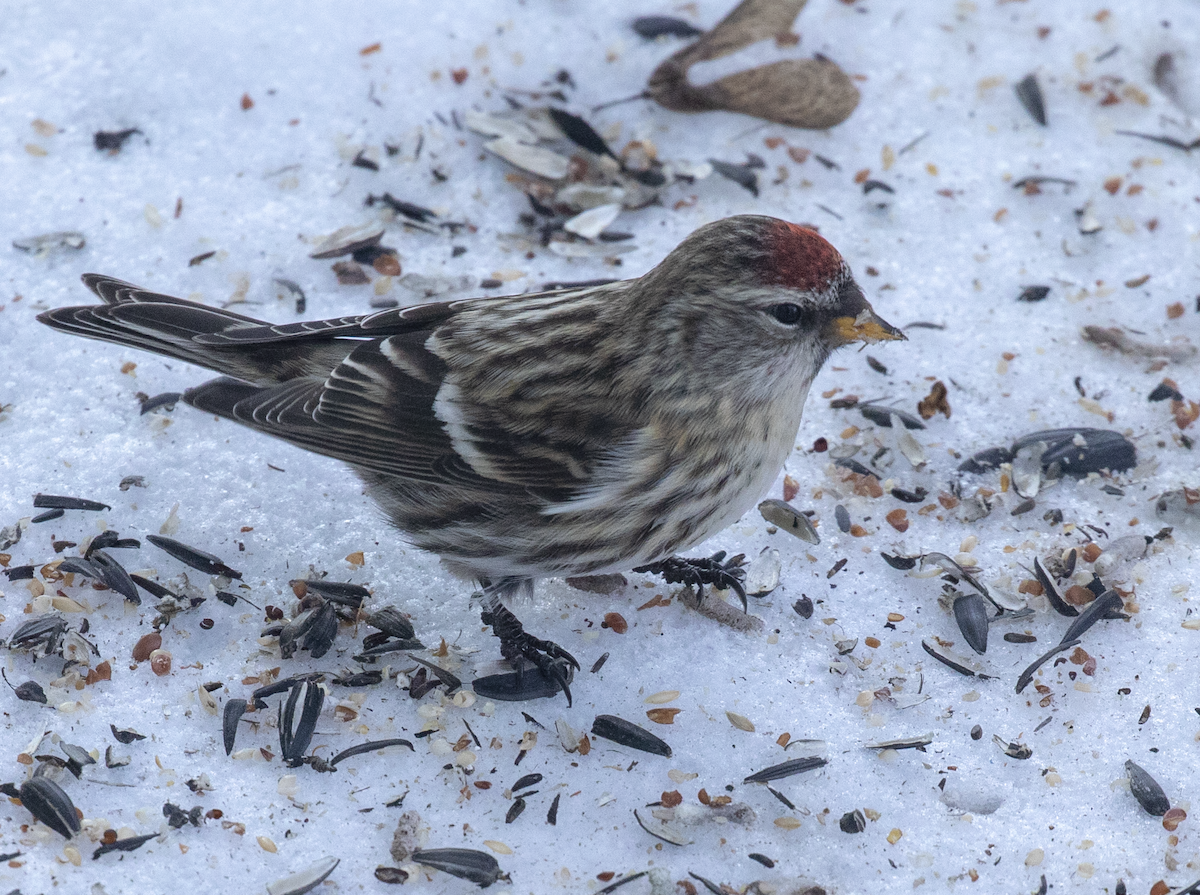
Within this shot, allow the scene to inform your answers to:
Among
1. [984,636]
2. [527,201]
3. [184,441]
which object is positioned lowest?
[984,636]

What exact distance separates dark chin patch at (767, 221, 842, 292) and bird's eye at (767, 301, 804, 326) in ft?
0.13

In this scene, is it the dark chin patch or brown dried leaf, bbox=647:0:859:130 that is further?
brown dried leaf, bbox=647:0:859:130

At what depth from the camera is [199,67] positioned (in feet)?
11.7

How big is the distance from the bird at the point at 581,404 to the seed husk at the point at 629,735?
0.10m

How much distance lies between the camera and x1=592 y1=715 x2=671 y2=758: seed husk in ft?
7.73

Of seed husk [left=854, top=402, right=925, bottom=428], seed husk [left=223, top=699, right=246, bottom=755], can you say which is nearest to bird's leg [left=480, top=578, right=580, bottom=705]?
seed husk [left=223, top=699, right=246, bottom=755]

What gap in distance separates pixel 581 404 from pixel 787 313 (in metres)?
0.41

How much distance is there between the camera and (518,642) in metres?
2.47

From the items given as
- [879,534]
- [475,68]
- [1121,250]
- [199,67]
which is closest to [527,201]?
[475,68]

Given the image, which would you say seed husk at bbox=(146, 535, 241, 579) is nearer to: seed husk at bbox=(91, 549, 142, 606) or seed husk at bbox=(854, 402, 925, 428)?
seed husk at bbox=(91, 549, 142, 606)

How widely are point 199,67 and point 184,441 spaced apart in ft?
4.30

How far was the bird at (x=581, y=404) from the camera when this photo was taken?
7.52ft

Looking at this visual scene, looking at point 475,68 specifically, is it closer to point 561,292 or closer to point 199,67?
point 199,67

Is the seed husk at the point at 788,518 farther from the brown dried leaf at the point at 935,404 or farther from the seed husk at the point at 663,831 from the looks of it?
the seed husk at the point at 663,831
